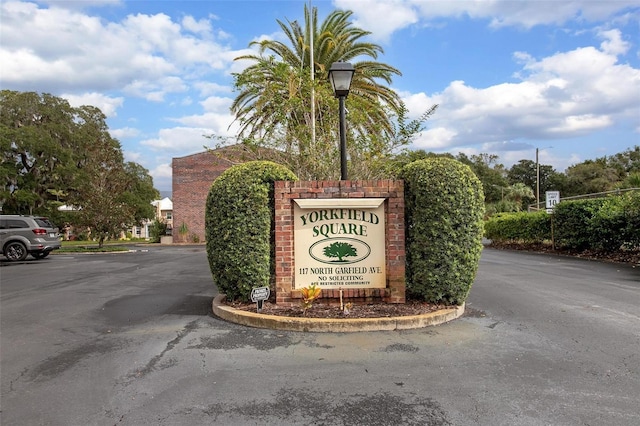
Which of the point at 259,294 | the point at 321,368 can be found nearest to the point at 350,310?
the point at 259,294

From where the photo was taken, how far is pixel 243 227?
6.63m

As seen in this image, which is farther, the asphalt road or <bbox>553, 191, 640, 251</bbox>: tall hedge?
<bbox>553, 191, 640, 251</bbox>: tall hedge

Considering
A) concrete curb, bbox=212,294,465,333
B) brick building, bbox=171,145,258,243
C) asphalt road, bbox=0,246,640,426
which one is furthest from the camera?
brick building, bbox=171,145,258,243

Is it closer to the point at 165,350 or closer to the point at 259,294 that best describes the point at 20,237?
the point at 259,294

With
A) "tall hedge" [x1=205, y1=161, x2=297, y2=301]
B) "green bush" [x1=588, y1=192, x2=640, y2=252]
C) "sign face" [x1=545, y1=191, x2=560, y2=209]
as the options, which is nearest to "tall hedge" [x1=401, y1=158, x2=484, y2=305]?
"tall hedge" [x1=205, y1=161, x2=297, y2=301]

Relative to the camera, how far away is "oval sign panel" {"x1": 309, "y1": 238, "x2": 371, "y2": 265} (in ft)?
22.8

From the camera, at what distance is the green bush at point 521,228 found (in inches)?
802

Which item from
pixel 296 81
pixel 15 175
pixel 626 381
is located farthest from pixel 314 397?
pixel 15 175

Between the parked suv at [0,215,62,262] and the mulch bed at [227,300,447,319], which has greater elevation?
the parked suv at [0,215,62,262]

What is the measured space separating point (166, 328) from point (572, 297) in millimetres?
6770

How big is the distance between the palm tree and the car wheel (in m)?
9.75

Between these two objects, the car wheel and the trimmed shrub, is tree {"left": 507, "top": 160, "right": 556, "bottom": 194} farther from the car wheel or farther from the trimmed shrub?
the car wheel

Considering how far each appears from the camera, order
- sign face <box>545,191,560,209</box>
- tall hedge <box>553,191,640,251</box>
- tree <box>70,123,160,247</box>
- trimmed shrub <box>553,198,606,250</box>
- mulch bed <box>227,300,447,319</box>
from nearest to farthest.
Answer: mulch bed <box>227,300,447,319</box>, tall hedge <box>553,191,640,251</box>, trimmed shrub <box>553,198,606,250</box>, sign face <box>545,191,560,209</box>, tree <box>70,123,160,247</box>

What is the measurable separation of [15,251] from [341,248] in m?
16.3
